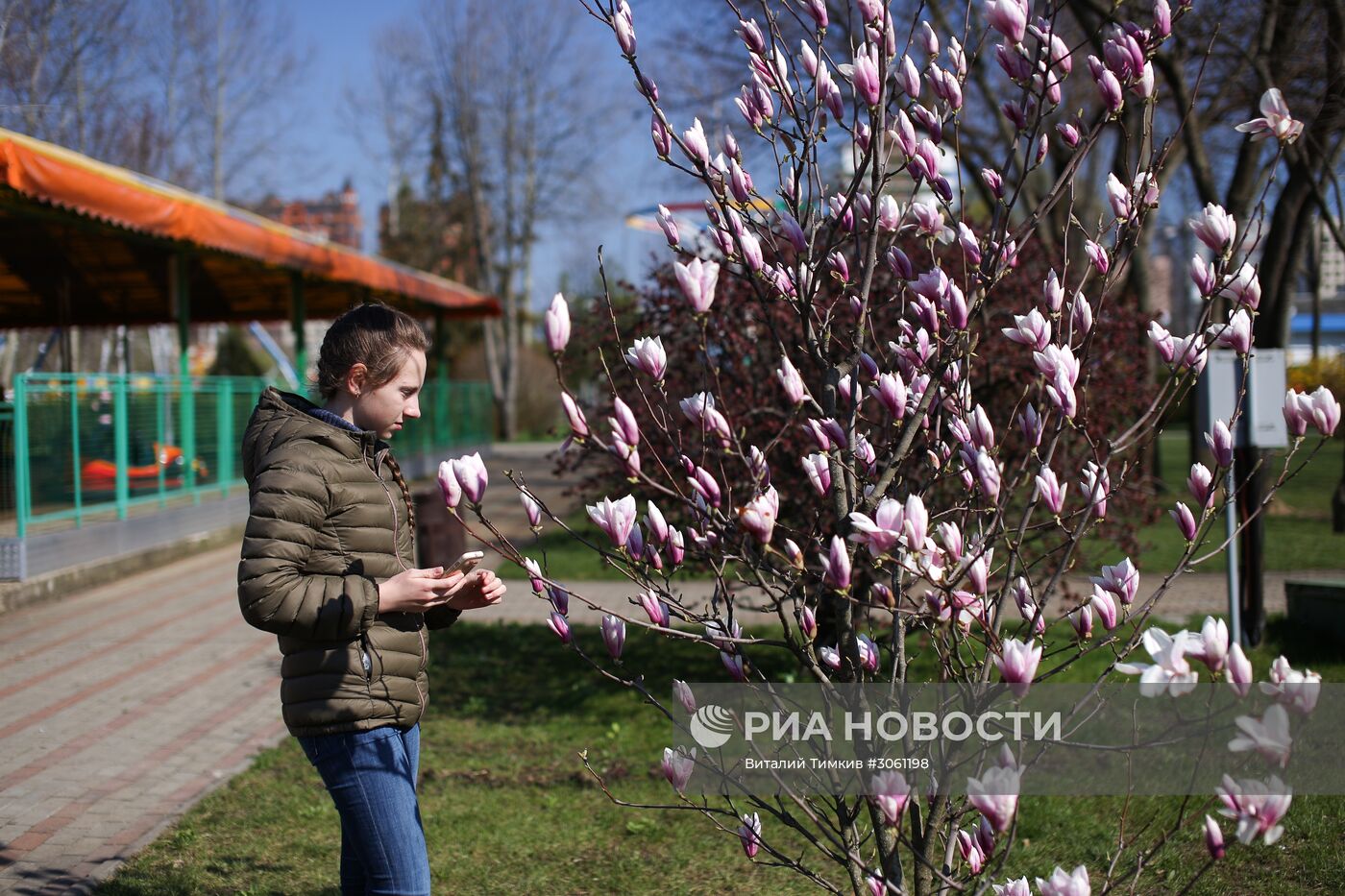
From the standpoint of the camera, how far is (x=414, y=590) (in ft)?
8.00

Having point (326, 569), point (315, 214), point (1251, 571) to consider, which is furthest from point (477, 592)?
point (315, 214)

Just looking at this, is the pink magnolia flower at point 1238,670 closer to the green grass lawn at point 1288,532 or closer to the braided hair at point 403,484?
the braided hair at point 403,484

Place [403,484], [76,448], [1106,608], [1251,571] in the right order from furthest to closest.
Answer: [76,448]
[1251,571]
[403,484]
[1106,608]

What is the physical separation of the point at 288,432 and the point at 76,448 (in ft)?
28.5

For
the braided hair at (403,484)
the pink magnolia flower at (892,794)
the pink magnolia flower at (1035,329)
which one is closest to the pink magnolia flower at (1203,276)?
the pink magnolia flower at (1035,329)

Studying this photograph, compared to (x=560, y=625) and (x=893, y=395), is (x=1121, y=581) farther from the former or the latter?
(x=560, y=625)

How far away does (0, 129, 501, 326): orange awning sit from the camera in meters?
8.88

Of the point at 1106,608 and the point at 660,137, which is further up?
the point at 660,137

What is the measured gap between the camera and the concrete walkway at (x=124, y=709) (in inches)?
175

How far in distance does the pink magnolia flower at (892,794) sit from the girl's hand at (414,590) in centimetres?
99

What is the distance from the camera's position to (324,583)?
240 cm

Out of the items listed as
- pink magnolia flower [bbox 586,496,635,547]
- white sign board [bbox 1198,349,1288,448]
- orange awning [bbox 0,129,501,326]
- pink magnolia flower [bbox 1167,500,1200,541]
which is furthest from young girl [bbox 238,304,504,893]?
orange awning [bbox 0,129,501,326]

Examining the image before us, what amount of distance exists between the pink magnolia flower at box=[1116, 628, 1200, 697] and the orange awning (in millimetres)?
8213

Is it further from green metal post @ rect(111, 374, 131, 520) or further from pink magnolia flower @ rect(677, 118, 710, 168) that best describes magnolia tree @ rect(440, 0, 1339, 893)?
green metal post @ rect(111, 374, 131, 520)
